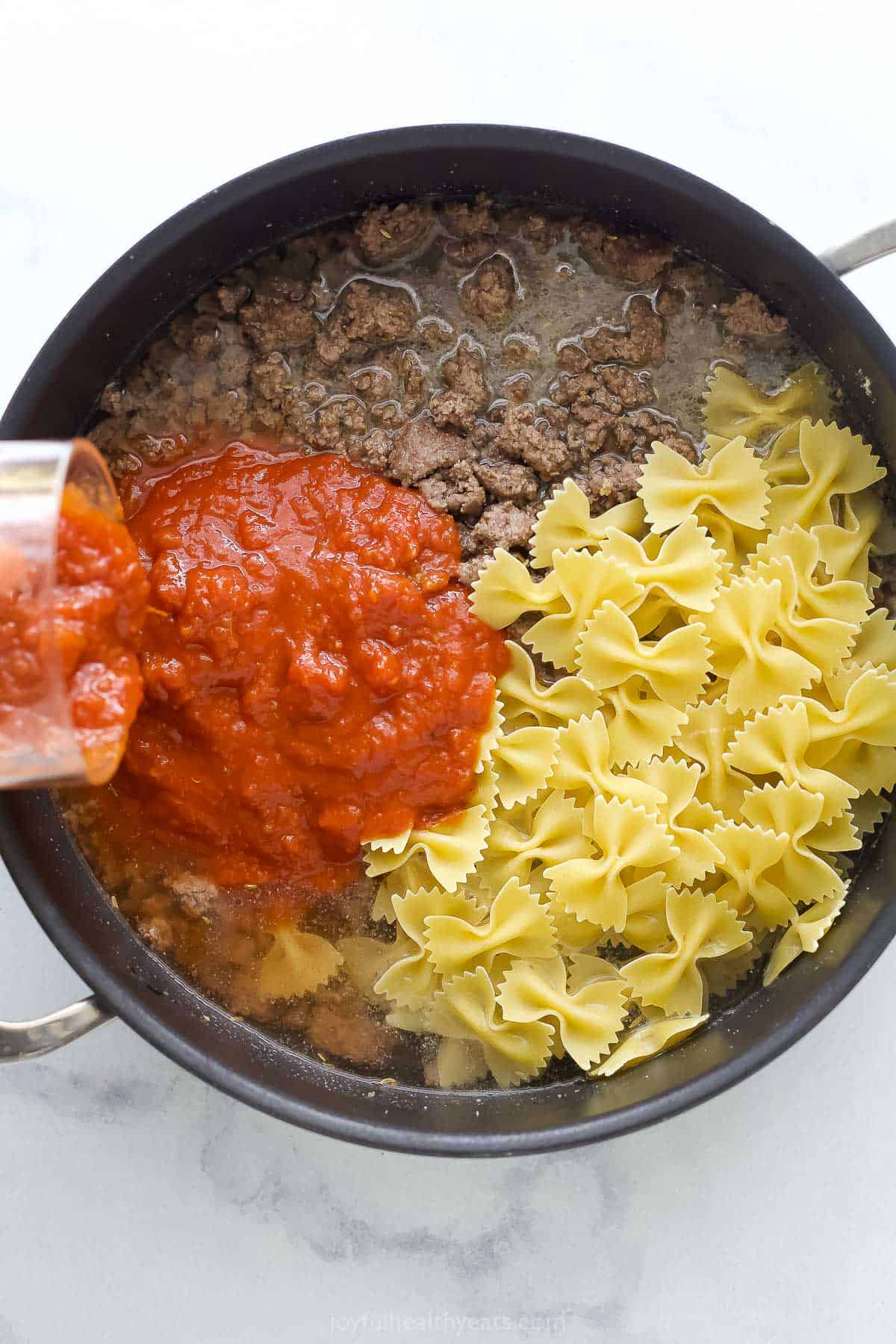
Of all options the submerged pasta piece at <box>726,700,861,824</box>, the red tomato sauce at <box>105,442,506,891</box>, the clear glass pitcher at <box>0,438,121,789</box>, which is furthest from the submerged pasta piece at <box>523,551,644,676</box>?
the clear glass pitcher at <box>0,438,121,789</box>

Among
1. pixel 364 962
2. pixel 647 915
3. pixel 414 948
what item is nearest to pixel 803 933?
pixel 647 915

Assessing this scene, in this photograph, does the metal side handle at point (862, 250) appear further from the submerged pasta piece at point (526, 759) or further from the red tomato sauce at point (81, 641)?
the red tomato sauce at point (81, 641)

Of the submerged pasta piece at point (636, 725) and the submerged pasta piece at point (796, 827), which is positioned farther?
the submerged pasta piece at point (636, 725)

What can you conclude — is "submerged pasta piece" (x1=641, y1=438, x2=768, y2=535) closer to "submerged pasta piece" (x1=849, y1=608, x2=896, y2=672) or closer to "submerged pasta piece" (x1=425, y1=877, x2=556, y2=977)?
"submerged pasta piece" (x1=849, y1=608, x2=896, y2=672)

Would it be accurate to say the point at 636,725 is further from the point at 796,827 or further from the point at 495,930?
the point at 495,930

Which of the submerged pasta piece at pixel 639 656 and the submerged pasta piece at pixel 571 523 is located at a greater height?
the submerged pasta piece at pixel 571 523

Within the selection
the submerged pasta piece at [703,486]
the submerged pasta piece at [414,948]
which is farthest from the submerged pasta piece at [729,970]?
the submerged pasta piece at [703,486]
